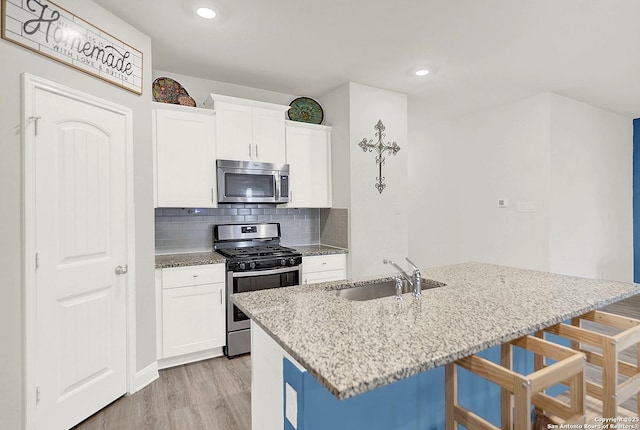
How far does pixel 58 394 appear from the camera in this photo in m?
1.96

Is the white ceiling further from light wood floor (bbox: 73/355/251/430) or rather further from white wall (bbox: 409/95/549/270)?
light wood floor (bbox: 73/355/251/430)

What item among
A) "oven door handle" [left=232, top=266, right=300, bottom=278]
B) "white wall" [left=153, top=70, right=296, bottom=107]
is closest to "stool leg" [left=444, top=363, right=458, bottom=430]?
"oven door handle" [left=232, top=266, right=300, bottom=278]

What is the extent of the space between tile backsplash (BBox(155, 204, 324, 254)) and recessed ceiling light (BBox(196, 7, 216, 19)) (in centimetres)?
166

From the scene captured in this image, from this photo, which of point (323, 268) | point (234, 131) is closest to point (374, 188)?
point (323, 268)

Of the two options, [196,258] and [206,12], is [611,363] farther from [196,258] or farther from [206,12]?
[206,12]

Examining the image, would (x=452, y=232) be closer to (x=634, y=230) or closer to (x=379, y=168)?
(x=379, y=168)

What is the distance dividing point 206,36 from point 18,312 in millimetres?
2191

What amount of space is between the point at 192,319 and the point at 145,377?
522 mm

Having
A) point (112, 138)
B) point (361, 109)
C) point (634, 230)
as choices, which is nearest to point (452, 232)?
point (361, 109)

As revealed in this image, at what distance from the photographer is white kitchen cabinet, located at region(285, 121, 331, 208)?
3.60m

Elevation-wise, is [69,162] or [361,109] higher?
[361,109]

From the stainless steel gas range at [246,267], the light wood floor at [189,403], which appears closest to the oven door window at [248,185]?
the stainless steel gas range at [246,267]

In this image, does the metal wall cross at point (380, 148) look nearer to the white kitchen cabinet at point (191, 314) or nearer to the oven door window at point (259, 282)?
the oven door window at point (259, 282)

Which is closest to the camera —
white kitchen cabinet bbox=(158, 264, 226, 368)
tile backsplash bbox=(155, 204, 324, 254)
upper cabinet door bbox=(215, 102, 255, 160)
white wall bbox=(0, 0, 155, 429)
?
white wall bbox=(0, 0, 155, 429)
